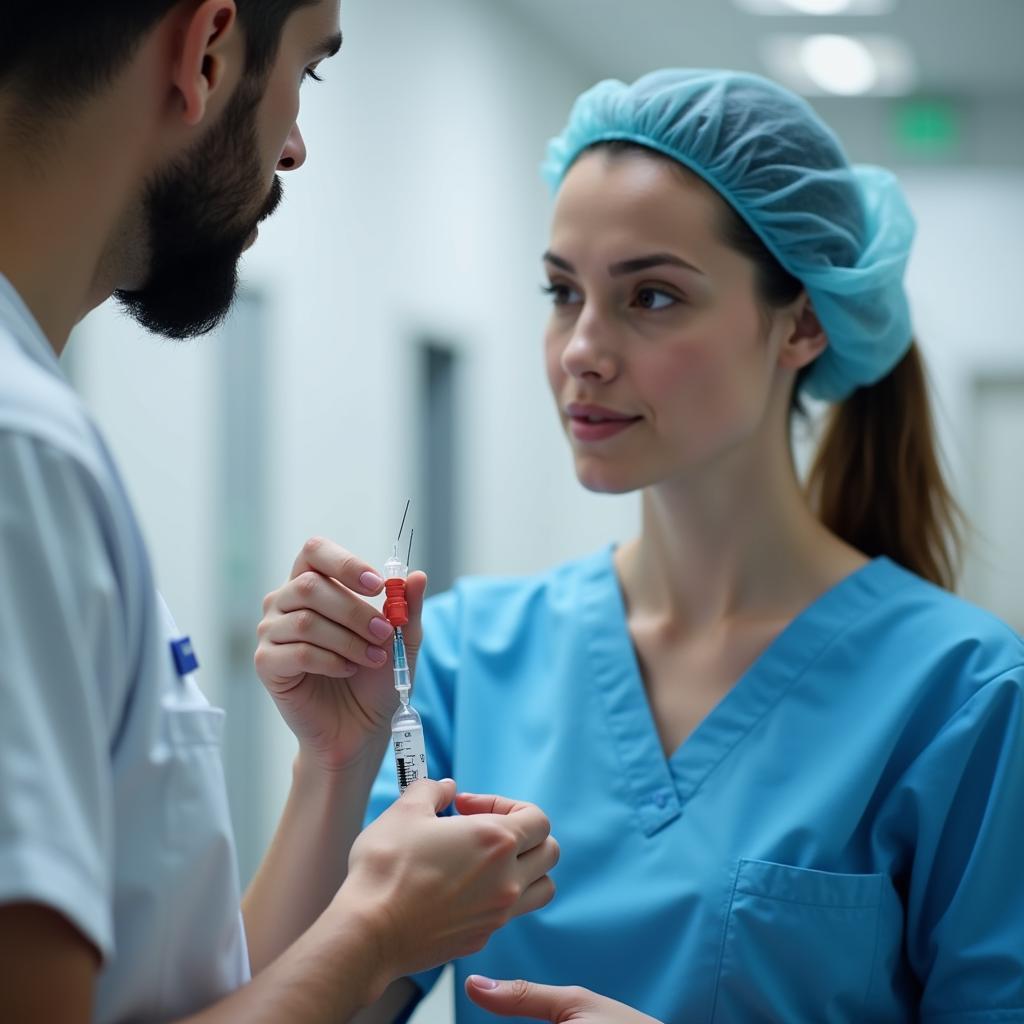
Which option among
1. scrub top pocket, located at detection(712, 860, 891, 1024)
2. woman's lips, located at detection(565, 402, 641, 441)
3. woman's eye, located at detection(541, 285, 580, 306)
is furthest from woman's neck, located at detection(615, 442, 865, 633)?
scrub top pocket, located at detection(712, 860, 891, 1024)

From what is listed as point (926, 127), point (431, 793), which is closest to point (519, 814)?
point (431, 793)

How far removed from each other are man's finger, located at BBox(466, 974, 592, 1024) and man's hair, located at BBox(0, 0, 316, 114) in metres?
0.74

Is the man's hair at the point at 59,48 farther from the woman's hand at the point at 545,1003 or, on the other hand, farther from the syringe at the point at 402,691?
the woman's hand at the point at 545,1003

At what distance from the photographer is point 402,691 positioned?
1.07 m

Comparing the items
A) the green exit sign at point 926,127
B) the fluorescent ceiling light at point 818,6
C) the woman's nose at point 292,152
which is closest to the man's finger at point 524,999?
the woman's nose at point 292,152

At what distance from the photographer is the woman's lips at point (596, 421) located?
134 cm

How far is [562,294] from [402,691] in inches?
21.8

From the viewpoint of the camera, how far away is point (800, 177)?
4.49 ft

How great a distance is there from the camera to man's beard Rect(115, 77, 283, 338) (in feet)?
2.72

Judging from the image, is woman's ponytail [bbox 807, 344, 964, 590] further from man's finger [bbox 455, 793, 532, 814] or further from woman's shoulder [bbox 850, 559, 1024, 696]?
man's finger [bbox 455, 793, 532, 814]

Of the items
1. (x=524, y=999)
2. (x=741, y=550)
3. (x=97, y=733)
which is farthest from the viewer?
(x=741, y=550)

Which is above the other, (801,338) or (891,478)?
(801,338)

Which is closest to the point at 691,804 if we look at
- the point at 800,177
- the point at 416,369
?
the point at 800,177

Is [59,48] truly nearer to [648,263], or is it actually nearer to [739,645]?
[648,263]
